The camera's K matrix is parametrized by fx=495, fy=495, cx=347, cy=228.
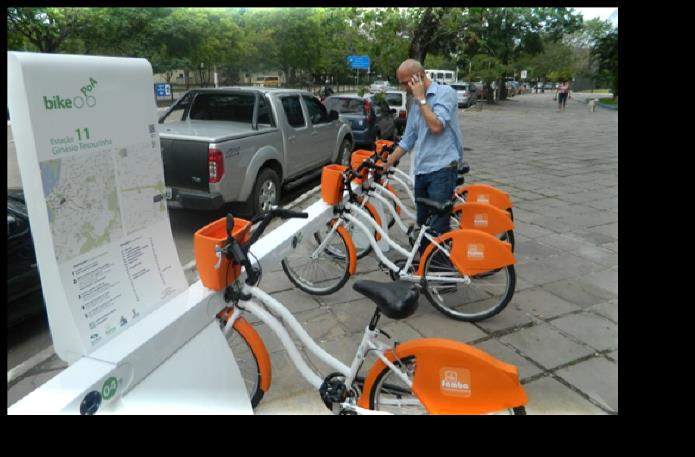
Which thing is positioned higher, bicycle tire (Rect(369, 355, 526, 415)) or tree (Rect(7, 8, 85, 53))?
tree (Rect(7, 8, 85, 53))

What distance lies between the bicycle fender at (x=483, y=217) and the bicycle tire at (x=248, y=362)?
2.13m

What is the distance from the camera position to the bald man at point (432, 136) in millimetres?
3701

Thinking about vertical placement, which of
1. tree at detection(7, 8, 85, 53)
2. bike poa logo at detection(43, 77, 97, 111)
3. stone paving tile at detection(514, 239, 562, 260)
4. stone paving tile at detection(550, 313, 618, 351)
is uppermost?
tree at detection(7, 8, 85, 53)

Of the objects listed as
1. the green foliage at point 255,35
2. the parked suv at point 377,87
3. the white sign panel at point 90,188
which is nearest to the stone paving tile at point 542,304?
the white sign panel at point 90,188

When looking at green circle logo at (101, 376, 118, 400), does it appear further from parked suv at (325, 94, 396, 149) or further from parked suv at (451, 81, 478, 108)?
parked suv at (451, 81, 478, 108)

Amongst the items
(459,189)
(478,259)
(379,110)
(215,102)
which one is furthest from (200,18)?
(478,259)

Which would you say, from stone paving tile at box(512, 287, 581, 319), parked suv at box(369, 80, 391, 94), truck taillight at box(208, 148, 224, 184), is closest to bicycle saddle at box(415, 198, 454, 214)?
stone paving tile at box(512, 287, 581, 319)

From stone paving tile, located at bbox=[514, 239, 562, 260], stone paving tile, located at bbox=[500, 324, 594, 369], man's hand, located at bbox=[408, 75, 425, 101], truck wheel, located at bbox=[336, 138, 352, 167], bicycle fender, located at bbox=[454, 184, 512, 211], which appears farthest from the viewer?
truck wheel, located at bbox=[336, 138, 352, 167]

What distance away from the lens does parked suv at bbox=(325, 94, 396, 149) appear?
37.7 feet

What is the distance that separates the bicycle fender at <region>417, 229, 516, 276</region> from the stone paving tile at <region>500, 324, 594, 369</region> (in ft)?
1.71

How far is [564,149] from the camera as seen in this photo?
43.7 feet

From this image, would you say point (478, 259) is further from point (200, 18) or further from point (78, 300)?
point (200, 18)

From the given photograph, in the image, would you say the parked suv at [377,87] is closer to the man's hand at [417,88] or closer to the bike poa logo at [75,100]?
the man's hand at [417,88]

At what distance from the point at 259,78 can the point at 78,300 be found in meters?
37.4
